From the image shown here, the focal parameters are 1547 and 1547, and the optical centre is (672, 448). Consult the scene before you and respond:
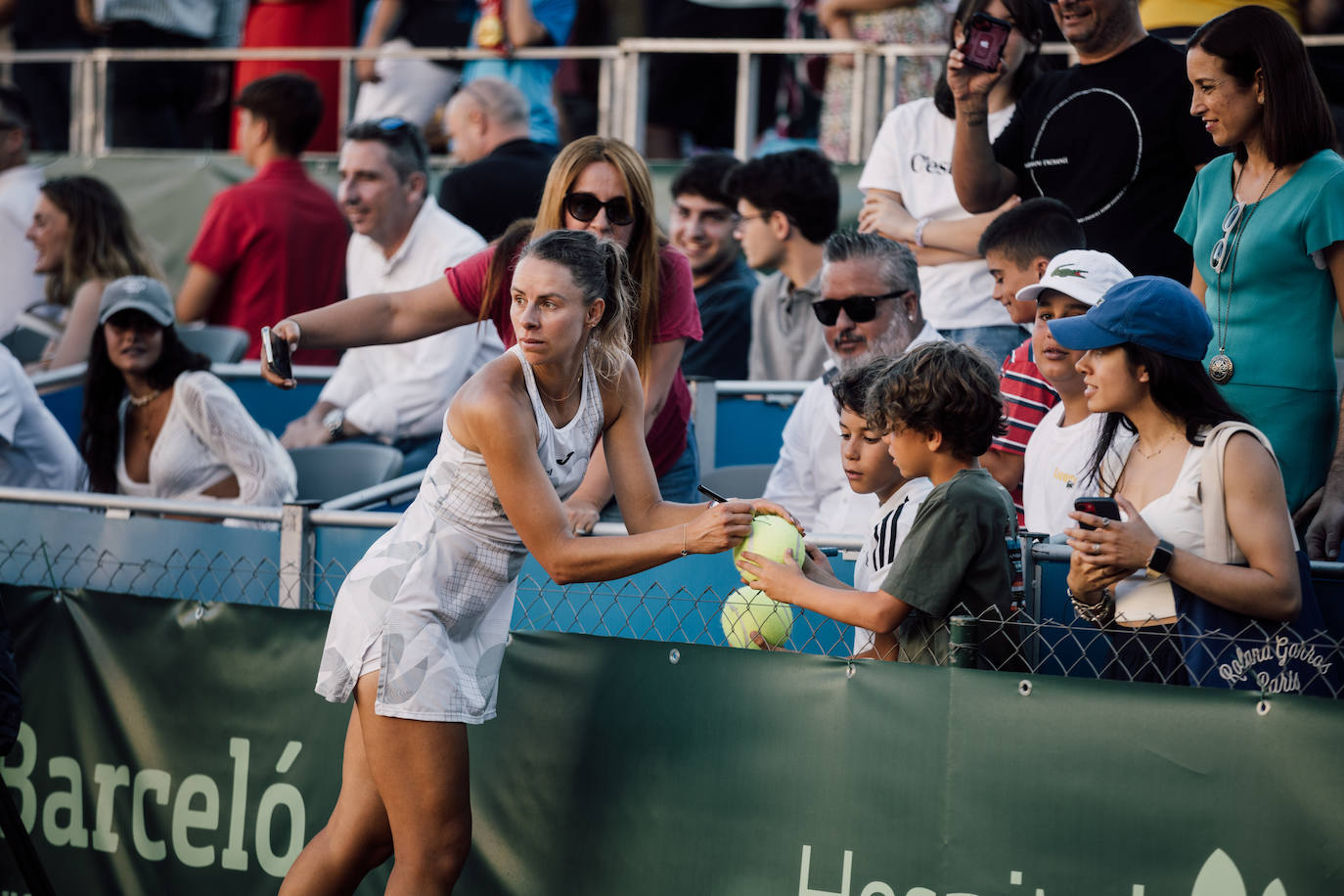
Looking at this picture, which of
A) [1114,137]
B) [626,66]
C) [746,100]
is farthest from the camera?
[626,66]

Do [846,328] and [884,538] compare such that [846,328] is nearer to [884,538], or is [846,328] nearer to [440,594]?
[884,538]

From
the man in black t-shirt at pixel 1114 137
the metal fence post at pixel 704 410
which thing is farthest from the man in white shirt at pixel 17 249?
the man in black t-shirt at pixel 1114 137

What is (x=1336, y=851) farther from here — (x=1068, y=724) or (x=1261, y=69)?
(x=1261, y=69)

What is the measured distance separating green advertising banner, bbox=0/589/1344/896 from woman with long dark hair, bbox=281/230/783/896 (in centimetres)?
42

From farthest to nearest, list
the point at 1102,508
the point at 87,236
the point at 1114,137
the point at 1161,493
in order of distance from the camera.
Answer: the point at 87,236
the point at 1114,137
the point at 1161,493
the point at 1102,508

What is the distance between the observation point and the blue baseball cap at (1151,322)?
3.45 m

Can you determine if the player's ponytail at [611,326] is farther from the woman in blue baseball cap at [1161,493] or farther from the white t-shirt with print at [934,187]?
the white t-shirt with print at [934,187]

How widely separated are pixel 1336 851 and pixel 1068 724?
22.5 inches

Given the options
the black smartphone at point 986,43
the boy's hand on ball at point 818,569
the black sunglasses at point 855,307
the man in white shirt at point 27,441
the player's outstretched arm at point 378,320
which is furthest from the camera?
the man in white shirt at point 27,441

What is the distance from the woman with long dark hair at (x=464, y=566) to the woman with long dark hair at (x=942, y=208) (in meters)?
2.12

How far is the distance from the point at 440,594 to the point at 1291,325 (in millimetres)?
2259

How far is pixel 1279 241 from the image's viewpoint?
155 inches

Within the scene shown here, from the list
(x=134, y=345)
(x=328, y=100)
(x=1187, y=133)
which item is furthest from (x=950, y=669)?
(x=328, y=100)

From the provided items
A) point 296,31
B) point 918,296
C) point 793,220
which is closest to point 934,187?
point 918,296
